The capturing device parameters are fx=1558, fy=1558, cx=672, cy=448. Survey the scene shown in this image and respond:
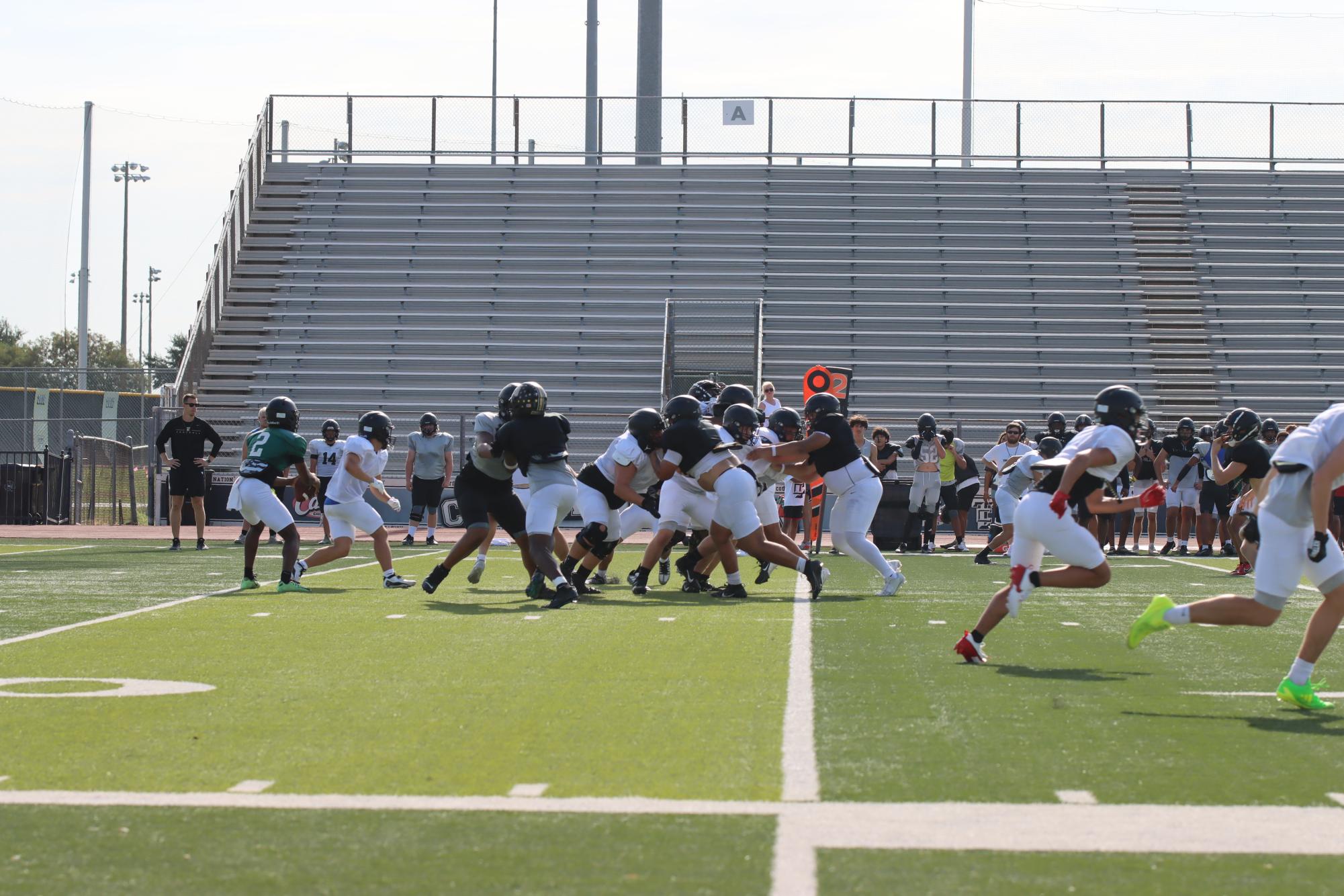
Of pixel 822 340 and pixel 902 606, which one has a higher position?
pixel 822 340

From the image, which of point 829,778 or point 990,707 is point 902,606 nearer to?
point 990,707

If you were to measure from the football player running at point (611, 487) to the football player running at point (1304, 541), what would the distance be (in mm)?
6005

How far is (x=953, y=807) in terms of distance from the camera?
15.5 feet

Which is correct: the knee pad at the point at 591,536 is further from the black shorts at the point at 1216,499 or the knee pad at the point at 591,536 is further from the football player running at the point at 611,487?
the black shorts at the point at 1216,499

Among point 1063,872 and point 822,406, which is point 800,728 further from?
point 822,406

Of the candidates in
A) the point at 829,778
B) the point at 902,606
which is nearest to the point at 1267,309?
the point at 902,606

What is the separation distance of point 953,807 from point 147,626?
672cm

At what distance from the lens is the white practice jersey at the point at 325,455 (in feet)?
64.8

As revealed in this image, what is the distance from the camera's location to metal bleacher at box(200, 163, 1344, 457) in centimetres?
2805

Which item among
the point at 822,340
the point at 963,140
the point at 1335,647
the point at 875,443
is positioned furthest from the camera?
the point at 963,140

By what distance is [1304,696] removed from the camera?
22.0ft

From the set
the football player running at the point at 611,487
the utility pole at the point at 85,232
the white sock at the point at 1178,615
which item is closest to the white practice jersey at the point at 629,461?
the football player running at the point at 611,487

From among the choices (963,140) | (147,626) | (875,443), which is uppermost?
(963,140)

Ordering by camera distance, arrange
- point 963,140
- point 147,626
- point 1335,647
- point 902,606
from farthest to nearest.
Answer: point 963,140, point 902,606, point 147,626, point 1335,647
